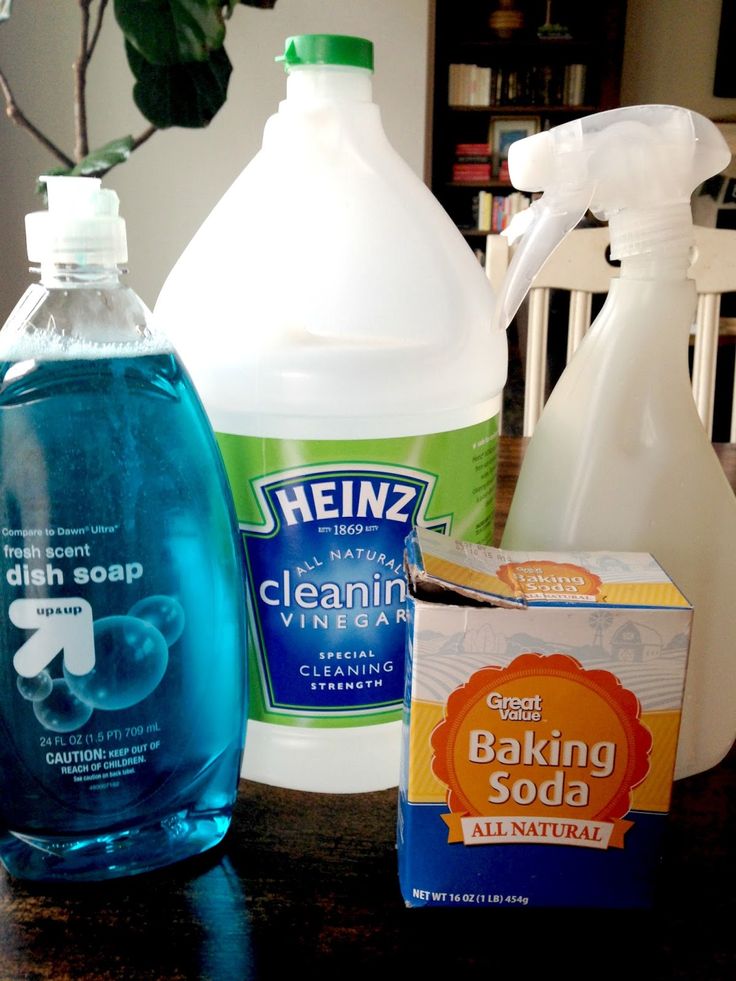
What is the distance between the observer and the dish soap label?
0.36 m

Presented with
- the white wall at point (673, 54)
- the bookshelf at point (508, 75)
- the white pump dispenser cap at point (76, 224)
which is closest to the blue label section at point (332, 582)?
the white pump dispenser cap at point (76, 224)

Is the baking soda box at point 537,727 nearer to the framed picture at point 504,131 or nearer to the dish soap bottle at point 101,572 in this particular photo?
the dish soap bottle at point 101,572

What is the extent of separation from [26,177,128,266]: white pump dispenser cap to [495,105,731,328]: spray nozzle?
0.17 metres

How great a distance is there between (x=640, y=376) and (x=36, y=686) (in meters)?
0.27

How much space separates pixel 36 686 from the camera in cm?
33

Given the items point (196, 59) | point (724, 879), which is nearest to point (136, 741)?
point (724, 879)

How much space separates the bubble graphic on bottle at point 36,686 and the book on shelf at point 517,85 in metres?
4.05

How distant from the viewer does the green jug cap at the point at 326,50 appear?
0.38 m

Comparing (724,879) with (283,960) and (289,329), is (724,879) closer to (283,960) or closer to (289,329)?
(283,960)

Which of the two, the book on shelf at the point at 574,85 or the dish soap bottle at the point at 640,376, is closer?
the dish soap bottle at the point at 640,376

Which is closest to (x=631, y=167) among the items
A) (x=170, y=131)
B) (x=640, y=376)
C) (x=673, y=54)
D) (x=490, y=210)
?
(x=640, y=376)

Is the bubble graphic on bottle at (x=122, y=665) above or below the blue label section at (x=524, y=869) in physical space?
above

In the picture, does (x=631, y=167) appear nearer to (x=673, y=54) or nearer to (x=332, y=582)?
(x=332, y=582)

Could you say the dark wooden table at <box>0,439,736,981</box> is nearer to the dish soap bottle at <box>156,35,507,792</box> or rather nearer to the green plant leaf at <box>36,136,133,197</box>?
the dish soap bottle at <box>156,35,507,792</box>
